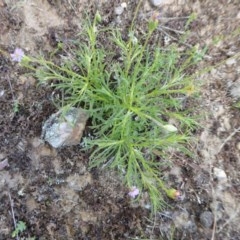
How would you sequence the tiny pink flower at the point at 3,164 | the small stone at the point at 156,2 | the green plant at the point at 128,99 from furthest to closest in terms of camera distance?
the small stone at the point at 156,2 → the tiny pink flower at the point at 3,164 → the green plant at the point at 128,99

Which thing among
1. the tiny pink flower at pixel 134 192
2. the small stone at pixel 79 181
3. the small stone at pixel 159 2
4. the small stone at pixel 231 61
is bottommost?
the tiny pink flower at pixel 134 192

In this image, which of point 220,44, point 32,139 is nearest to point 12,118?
point 32,139

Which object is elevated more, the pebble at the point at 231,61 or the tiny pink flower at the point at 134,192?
the pebble at the point at 231,61

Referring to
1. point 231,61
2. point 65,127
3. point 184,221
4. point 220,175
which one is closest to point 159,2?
point 231,61

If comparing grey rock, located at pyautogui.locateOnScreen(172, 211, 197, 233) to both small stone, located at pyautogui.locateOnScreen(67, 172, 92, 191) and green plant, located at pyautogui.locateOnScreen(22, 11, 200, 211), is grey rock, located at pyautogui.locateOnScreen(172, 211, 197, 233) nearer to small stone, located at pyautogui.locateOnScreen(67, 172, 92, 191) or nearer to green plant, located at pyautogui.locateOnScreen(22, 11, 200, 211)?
green plant, located at pyautogui.locateOnScreen(22, 11, 200, 211)

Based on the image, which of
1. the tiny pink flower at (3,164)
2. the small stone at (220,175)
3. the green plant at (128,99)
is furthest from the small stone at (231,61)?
the tiny pink flower at (3,164)

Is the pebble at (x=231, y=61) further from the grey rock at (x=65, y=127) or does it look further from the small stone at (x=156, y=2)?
the grey rock at (x=65, y=127)
